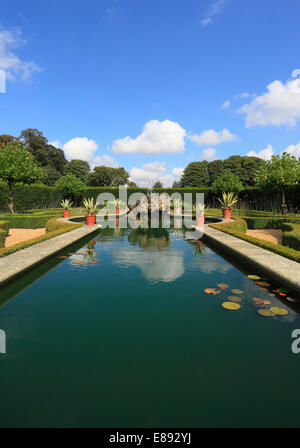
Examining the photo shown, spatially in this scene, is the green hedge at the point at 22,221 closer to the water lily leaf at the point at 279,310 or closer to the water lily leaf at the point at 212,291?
the water lily leaf at the point at 212,291

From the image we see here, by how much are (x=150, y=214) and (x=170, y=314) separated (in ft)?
61.9

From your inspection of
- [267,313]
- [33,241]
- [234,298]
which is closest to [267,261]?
[234,298]

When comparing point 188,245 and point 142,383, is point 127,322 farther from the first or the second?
point 188,245

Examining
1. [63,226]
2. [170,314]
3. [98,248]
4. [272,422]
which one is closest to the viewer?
[272,422]

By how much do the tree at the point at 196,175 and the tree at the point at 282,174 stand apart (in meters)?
36.3

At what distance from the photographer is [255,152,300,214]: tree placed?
14.4m

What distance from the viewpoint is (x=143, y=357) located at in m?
2.78

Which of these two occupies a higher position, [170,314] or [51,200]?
[51,200]

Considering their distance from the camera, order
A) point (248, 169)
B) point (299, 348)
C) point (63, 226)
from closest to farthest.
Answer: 1. point (299, 348)
2. point (63, 226)
3. point (248, 169)

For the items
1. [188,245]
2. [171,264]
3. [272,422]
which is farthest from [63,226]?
[272,422]

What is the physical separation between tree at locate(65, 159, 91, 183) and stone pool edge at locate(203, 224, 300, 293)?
53.0 meters

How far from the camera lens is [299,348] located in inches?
118

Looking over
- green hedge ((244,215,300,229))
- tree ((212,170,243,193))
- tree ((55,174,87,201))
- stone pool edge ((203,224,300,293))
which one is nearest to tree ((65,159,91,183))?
tree ((55,174,87,201))

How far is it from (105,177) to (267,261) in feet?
175
